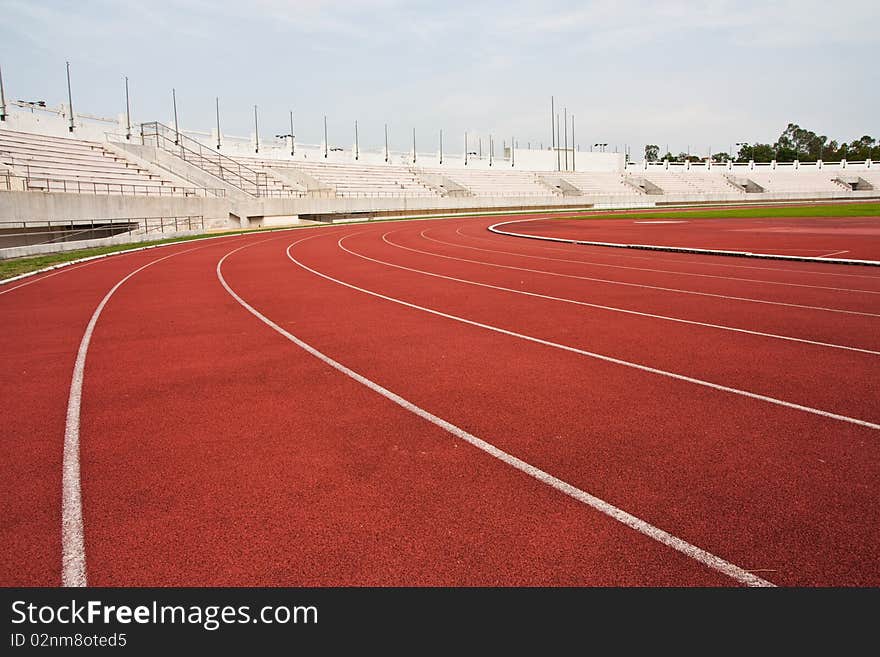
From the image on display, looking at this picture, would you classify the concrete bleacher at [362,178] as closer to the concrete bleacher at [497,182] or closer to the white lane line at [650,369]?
the concrete bleacher at [497,182]

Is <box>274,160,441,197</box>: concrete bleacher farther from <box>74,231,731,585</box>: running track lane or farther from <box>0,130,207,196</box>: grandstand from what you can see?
<box>74,231,731,585</box>: running track lane

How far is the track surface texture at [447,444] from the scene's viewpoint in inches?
134

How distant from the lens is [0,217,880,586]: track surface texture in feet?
11.2

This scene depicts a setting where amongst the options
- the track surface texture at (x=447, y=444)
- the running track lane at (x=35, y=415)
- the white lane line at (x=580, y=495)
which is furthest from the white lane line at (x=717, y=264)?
the running track lane at (x=35, y=415)

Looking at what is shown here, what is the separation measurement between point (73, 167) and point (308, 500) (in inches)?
1348

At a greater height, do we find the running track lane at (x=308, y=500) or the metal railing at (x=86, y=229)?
the metal railing at (x=86, y=229)

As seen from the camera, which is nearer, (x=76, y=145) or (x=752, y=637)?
(x=752, y=637)

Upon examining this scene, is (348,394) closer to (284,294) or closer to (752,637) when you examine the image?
(752,637)

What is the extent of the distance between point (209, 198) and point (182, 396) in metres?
32.6

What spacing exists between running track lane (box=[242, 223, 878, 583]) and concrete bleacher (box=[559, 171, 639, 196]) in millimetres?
69678

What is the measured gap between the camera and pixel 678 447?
4773mm

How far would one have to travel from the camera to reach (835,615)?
2.91m

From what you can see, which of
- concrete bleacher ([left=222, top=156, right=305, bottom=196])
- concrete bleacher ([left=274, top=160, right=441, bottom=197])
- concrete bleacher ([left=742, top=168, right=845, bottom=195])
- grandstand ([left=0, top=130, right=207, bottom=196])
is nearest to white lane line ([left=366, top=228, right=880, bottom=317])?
grandstand ([left=0, top=130, right=207, bottom=196])

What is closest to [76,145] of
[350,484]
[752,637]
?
[350,484]
